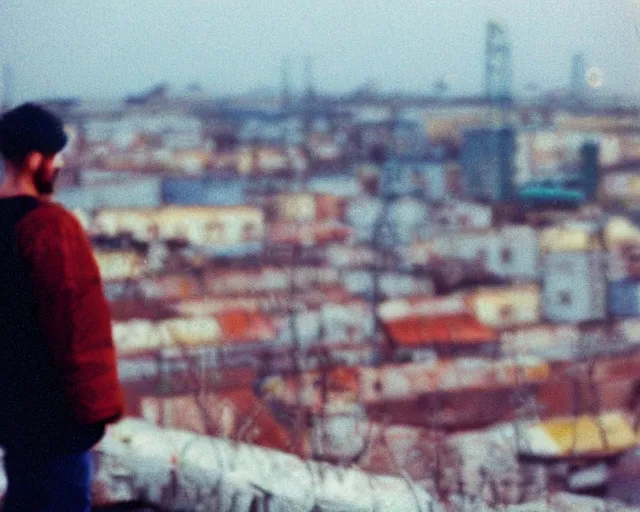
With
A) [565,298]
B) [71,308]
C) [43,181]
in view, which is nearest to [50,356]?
[71,308]

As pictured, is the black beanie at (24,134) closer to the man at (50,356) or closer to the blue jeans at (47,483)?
the man at (50,356)

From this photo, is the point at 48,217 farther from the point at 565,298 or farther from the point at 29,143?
the point at 565,298

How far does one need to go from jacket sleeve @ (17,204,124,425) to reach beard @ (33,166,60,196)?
0.34ft

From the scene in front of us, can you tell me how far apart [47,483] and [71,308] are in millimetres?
215

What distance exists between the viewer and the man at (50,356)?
95cm

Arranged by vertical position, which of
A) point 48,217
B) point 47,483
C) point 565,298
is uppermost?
point 48,217

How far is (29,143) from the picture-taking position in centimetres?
106

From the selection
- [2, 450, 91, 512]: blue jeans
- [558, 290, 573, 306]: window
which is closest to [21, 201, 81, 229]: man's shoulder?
[2, 450, 91, 512]: blue jeans

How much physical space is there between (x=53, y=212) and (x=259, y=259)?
613 cm

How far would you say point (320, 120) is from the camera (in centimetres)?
746

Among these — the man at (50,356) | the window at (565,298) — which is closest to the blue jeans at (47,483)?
the man at (50,356)

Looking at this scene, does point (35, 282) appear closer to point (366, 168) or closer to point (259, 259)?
point (259, 259)

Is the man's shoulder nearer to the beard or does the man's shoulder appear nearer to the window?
the beard

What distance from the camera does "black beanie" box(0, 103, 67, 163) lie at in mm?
1058
